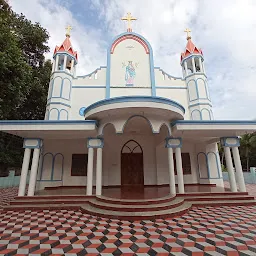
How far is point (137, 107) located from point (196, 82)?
7.62m

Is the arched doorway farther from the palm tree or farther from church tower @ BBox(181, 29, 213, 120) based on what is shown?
the palm tree

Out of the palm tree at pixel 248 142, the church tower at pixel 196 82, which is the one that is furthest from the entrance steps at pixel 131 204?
the palm tree at pixel 248 142

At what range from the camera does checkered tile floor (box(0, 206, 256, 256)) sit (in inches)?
120

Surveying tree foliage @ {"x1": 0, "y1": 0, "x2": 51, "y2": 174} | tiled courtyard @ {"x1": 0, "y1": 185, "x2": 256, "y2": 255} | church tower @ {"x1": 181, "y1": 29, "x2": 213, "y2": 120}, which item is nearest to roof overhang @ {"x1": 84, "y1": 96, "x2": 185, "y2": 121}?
tiled courtyard @ {"x1": 0, "y1": 185, "x2": 256, "y2": 255}

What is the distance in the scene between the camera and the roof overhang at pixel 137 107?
5770 mm

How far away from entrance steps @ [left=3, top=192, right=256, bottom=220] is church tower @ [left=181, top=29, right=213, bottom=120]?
18.2 feet

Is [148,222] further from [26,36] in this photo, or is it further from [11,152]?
[26,36]

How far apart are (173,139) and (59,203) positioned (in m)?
5.51

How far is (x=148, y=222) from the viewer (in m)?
4.57

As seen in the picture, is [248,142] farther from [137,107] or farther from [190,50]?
[137,107]

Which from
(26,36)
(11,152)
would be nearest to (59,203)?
(11,152)

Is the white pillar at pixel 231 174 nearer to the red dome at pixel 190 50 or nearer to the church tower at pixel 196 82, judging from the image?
the church tower at pixel 196 82

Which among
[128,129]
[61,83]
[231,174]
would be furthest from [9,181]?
[231,174]

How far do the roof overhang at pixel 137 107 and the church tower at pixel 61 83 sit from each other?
4.69 metres
